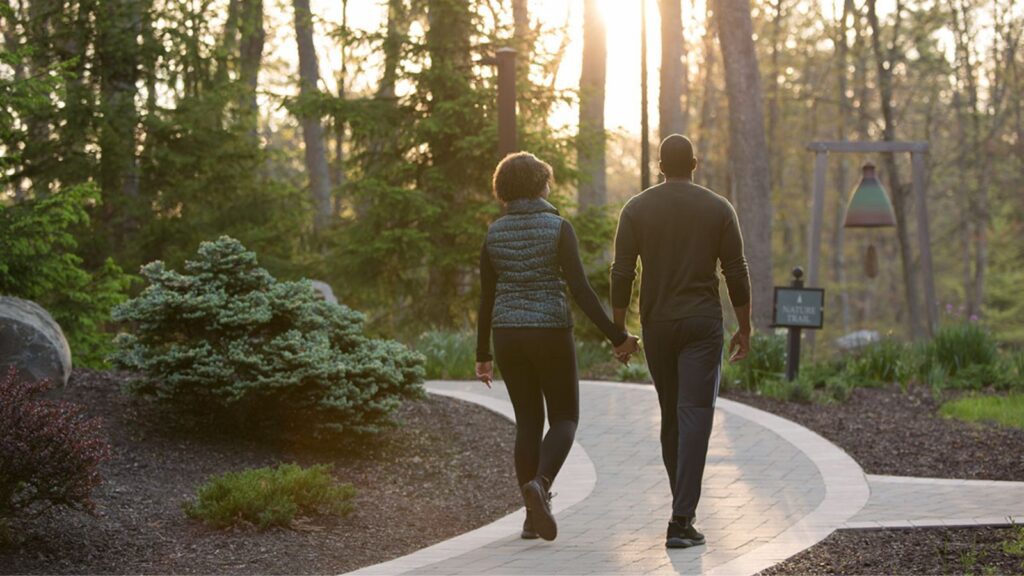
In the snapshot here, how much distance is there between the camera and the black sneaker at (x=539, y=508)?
254 inches

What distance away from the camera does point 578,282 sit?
256 inches

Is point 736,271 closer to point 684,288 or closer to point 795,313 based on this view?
point 684,288

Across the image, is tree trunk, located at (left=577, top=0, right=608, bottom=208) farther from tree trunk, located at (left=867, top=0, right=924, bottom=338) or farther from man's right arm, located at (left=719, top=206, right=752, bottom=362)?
man's right arm, located at (left=719, top=206, right=752, bottom=362)

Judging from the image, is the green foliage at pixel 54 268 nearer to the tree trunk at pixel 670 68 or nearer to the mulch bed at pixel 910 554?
the mulch bed at pixel 910 554

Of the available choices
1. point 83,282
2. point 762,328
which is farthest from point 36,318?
point 762,328

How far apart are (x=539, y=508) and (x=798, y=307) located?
8269 mm

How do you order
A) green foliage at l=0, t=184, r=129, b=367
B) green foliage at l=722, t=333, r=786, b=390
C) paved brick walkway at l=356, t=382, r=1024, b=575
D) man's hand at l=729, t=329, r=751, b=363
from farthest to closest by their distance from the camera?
1. green foliage at l=722, t=333, r=786, b=390
2. green foliage at l=0, t=184, r=129, b=367
3. man's hand at l=729, t=329, r=751, b=363
4. paved brick walkway at l=356, t=382, r=1024, b=575

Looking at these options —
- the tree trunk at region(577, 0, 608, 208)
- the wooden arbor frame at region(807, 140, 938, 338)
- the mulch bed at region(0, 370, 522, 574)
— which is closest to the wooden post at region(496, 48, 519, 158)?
the mulch bed at region(0, 370, 522, 574)

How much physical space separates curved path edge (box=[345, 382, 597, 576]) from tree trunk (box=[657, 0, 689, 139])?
1425cm

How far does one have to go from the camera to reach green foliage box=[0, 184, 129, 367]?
1148cm

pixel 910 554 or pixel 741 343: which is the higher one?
pixel 741 343

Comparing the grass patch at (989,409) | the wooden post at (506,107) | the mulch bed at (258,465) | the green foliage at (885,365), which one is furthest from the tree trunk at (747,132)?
the mulch bed at (258,465)

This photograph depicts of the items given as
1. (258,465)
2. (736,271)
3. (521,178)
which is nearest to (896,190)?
(258,465)

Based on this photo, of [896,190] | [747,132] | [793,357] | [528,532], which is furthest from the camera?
[896,190]
